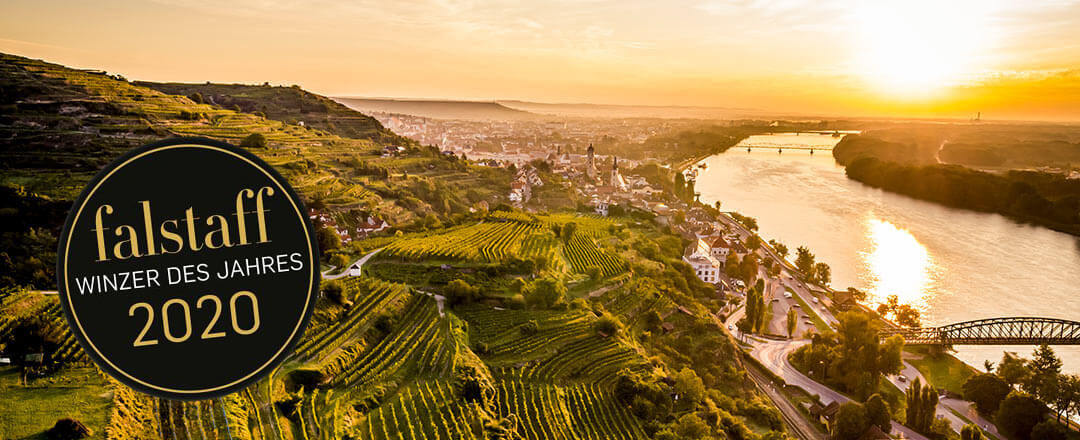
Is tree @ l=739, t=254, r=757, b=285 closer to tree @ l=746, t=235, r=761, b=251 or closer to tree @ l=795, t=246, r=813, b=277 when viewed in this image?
tree @ l=795, t=246, r=813, b=277

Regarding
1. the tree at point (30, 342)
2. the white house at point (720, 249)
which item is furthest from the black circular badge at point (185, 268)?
the white house at point (720, 249)

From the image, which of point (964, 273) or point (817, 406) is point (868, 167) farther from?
point (817, 406)

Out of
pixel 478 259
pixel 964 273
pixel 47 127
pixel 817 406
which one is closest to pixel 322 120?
pixel 47 127

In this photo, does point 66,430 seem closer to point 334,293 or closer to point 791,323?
point 334,293

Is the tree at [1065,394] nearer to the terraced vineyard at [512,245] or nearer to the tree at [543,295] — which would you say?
the terraced vineyard at [512,245]

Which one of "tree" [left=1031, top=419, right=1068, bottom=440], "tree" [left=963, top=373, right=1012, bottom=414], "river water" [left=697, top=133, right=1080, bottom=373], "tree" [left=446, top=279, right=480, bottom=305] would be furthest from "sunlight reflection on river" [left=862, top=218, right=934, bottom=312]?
"tree" [left=446, top=279, right=480, bottom=305]

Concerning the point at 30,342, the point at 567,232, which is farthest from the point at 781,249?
the point at 30,342

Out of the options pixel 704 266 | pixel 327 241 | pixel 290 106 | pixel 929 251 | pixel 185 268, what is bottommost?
pixel 929 251
